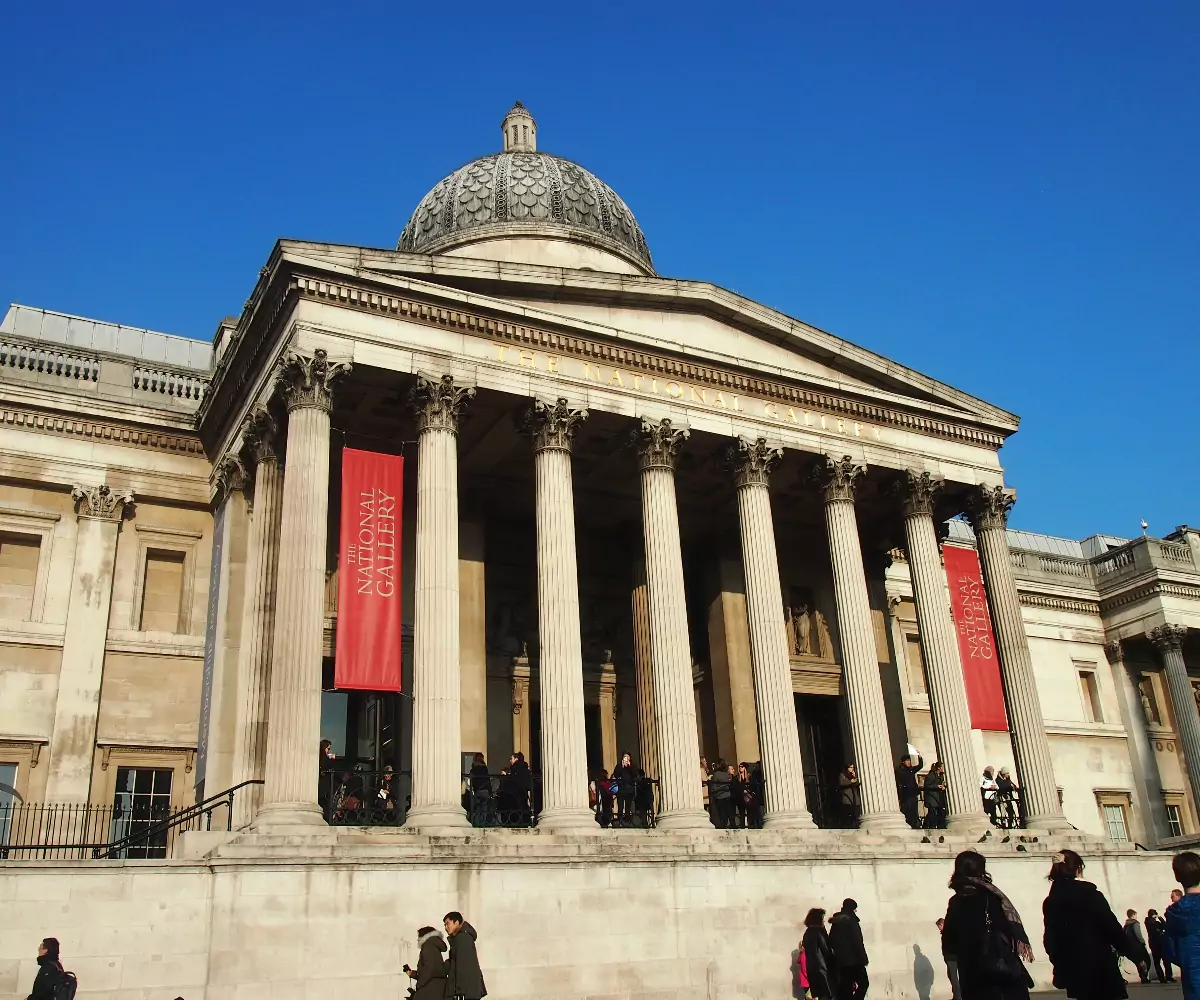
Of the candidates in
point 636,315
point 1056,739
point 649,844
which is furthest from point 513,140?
point 1056,739

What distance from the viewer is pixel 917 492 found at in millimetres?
25625

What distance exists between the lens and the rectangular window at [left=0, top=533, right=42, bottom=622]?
22.9 metres

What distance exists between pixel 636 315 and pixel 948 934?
1716 centimetres

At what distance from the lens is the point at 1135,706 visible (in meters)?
39.7

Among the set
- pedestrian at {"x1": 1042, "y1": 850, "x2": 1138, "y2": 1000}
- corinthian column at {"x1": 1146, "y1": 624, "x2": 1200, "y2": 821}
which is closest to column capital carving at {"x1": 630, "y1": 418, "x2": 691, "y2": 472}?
pedestrian at {"x1": 1042, "y1": 850, "x2": 1138, "y2": 1000}

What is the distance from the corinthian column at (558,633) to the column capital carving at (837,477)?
19.6 feet

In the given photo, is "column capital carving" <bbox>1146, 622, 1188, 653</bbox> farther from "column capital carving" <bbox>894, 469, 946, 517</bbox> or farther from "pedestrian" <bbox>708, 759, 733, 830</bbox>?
"pedestrian" <bbox>708, 759, 733, 830</bbox>

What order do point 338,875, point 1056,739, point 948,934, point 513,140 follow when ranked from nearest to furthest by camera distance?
point 948,934 → point 338,875 → point 513,140 → point 1056,739

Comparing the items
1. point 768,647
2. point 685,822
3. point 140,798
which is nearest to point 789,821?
point 685,822

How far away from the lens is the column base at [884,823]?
850 inches

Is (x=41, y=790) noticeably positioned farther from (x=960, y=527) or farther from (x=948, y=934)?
(x=960, y=527)

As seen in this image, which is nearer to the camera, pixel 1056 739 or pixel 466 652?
pixel 466 652

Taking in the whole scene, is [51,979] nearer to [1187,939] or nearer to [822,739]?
[1187,939]

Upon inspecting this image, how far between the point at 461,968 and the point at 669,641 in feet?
31.4
